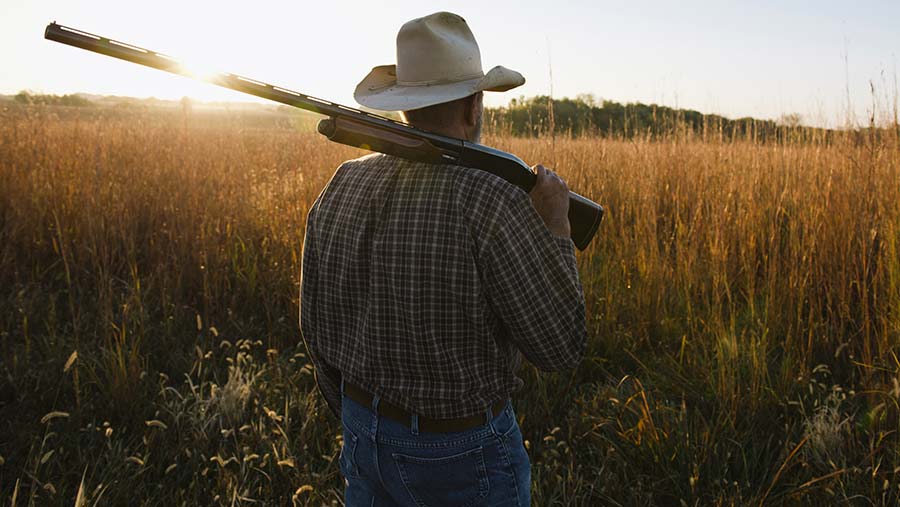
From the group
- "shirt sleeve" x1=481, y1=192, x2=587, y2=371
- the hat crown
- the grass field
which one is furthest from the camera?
the grass field

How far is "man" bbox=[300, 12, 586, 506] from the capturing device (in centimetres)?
128

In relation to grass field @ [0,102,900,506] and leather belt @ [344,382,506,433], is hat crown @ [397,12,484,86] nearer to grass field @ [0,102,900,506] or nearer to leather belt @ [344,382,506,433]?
leather belt @ [344,382,506,433]

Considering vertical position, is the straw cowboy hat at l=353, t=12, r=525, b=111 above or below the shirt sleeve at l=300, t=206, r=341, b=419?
above

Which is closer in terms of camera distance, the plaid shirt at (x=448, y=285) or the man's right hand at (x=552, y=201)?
the plaid shirt at (x=448, y=285)

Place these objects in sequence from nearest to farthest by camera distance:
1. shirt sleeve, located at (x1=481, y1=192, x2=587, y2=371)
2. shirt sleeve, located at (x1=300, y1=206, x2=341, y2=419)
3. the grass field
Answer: shirt sleeve, located at (x1=481, y1=192, x2=587, y2=371) < shirt sleeve, located at (x1=300, y1=206, x2=341, y2=419) < the grass field

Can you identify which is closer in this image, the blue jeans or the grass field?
the blue jeans

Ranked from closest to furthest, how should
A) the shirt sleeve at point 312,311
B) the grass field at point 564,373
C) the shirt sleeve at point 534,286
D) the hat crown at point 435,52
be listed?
the shirt sleeve at point 534,286
the hat crown at point 435,52
the shirt sleeve at point 312,311
the grass field at point 564,373

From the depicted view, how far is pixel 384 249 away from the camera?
133 centimetres

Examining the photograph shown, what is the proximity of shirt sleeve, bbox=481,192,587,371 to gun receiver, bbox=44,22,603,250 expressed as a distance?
21cm

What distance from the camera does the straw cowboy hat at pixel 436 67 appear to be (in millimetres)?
1327

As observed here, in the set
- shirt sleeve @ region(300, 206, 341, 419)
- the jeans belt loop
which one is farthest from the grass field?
the jeans belt loop

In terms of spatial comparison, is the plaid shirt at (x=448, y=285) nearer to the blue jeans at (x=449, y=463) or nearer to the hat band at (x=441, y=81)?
the blue jeans at (x=449, y=463)

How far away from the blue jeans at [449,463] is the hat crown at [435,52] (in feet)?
2.57

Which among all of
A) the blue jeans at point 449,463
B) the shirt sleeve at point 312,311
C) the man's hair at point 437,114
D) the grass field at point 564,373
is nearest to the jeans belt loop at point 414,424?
the blue jeans at point 449,463
